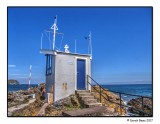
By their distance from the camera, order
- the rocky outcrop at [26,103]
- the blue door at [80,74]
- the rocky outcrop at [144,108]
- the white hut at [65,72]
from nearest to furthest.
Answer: the rocky outcrop at [144,108] < the rocky outcrop at [26,103] < the white hut at [65,72] < the blue door at [80,74]

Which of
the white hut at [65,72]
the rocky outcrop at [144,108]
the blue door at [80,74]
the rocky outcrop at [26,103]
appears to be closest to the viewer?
the rocky outcrop at [144,108]

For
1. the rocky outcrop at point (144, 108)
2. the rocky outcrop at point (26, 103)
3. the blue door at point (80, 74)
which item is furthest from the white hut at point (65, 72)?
the rocky outcrop at point (144, 108)

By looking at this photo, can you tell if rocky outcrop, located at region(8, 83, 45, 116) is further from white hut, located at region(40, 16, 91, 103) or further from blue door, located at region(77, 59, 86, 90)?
blue door, located at region(77, 59, 86, 90)

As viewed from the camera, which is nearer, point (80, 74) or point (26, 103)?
point (80, 74)

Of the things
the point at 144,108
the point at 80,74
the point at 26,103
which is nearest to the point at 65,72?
the point at 80,74

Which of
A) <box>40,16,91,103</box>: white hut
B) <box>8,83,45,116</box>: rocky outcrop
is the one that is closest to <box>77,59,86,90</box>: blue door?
<box>40,16,91,103</box>: white hut

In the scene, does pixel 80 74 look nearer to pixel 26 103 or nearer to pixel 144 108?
pixel 26 103

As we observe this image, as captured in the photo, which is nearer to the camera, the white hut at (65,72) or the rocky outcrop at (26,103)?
the rocky outcrop at (26,103)

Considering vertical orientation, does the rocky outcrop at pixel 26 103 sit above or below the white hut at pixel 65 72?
below

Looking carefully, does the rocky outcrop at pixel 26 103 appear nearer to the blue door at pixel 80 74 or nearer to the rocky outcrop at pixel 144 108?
the blue door at pixel 80 74
